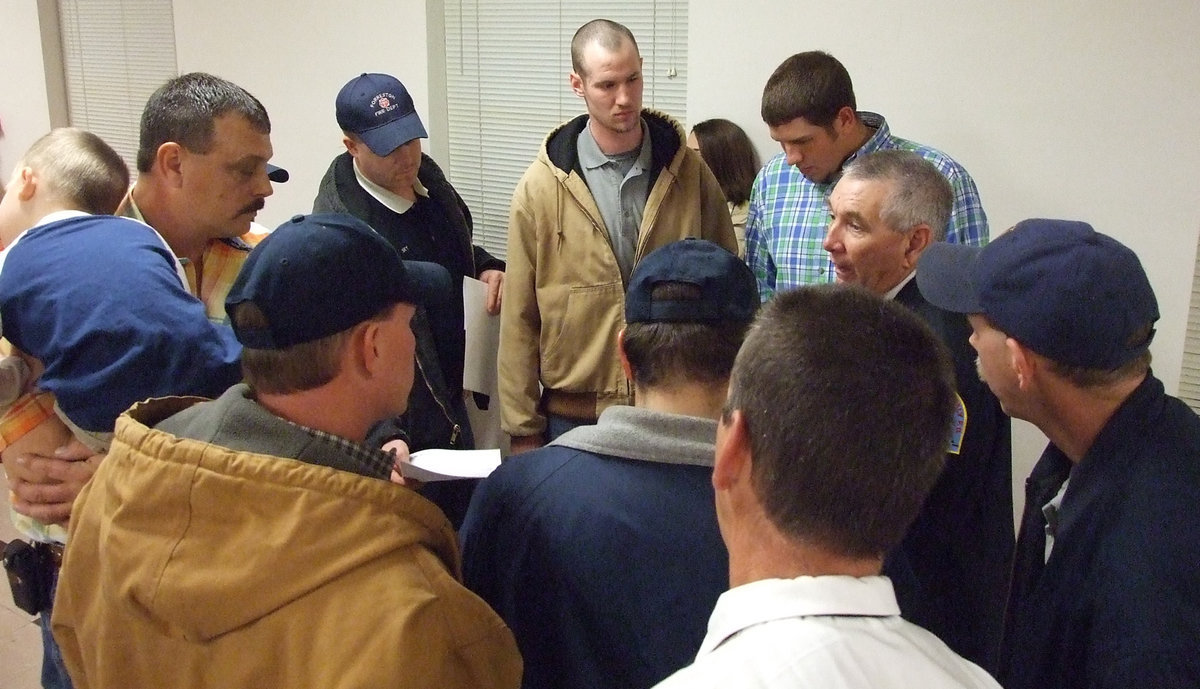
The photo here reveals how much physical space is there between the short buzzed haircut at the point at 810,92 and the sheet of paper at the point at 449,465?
4.62 ft

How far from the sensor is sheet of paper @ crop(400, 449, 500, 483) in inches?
59.0

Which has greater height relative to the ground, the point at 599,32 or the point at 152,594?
the point at 599,32

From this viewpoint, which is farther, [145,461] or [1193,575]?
[1193,575]

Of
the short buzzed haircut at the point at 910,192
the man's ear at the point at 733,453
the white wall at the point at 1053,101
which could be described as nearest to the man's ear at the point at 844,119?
the white wall at the point at 1053,101

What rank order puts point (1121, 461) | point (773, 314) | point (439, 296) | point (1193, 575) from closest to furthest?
point (773, 314)
point (1193, 575)
point (1121, 461)
point (439, 296)

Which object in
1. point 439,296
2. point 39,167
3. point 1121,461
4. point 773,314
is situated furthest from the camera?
point 39,167

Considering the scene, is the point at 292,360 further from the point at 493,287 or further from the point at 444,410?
the point at 493,287

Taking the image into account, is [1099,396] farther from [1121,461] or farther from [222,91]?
[222,91]

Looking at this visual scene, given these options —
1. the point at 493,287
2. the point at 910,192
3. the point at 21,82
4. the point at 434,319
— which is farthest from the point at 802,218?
the point at 21,82

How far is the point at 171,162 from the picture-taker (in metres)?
1.88

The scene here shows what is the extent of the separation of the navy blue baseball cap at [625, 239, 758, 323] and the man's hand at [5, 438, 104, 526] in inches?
39.0

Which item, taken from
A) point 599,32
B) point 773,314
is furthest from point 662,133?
Result: point 773,314

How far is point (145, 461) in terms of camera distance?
106 cm

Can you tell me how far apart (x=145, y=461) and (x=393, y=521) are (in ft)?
0.95
